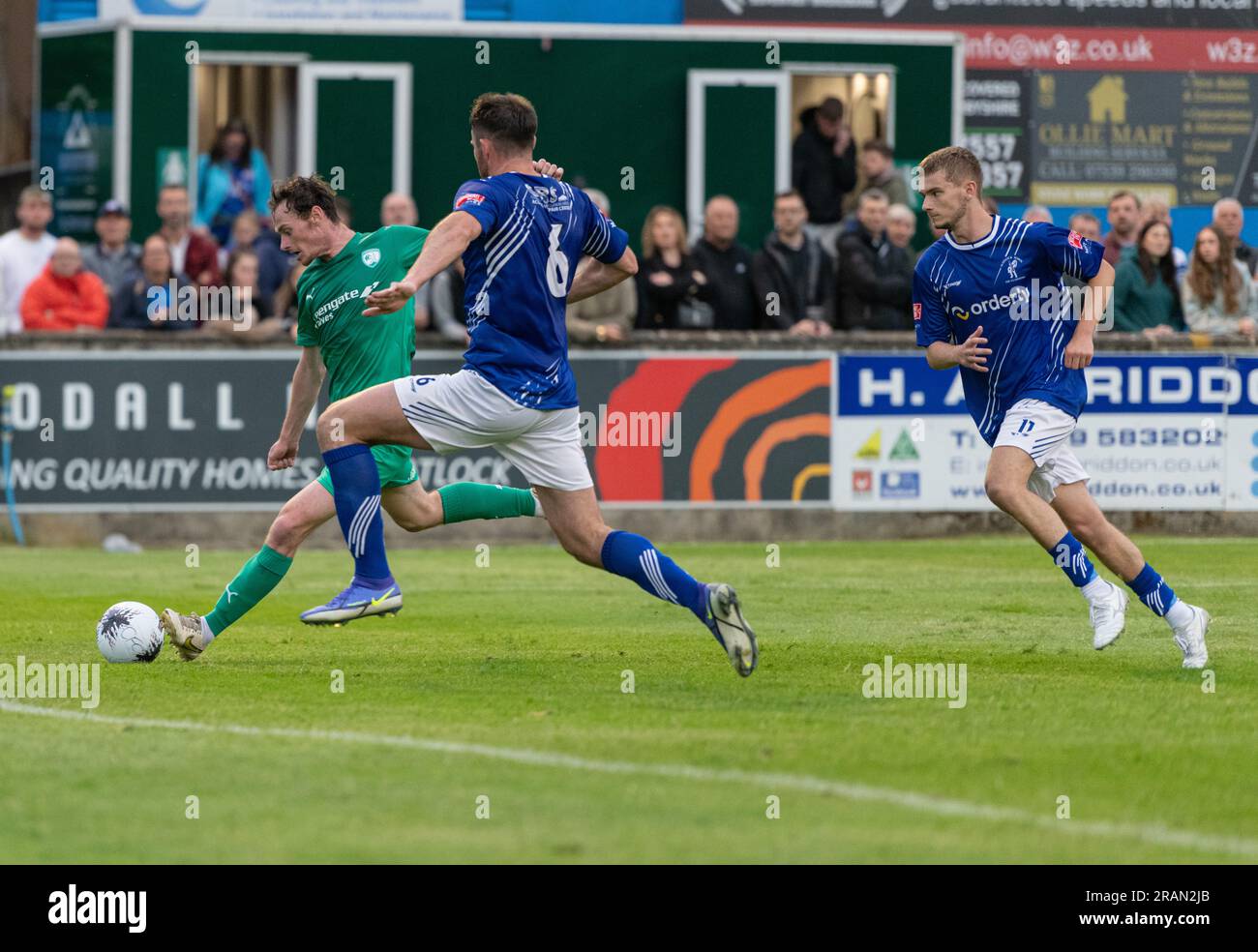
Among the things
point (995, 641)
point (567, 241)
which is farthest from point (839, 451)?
point (567, 241)

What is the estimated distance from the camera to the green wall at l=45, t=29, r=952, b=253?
21.1m

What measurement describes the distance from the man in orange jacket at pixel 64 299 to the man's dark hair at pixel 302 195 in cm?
846

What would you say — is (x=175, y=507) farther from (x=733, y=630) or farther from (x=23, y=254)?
(x=733, y=630)

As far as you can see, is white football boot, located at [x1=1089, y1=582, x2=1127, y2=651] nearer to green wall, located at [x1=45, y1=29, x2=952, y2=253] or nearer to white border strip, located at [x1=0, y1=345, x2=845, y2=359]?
white border strip, located at [x1=0, y1=345, x2=845, y2=359]

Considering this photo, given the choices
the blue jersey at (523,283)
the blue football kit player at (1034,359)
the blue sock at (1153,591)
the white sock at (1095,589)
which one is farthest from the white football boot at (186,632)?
the blue sock at (1153,591)

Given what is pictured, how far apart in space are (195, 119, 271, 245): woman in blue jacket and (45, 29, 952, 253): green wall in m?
0.42

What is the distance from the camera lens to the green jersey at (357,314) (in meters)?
10.5

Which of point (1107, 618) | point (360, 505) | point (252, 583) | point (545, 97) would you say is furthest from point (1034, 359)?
point (545, 97)

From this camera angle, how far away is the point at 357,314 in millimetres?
10641

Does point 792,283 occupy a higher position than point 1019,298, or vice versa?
point 792,283

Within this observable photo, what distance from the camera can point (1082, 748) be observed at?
24.0ft

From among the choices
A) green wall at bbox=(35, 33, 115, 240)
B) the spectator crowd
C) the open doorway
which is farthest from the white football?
the open doorway

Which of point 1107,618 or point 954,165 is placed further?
point 954,165

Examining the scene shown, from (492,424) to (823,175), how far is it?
12580 mm
